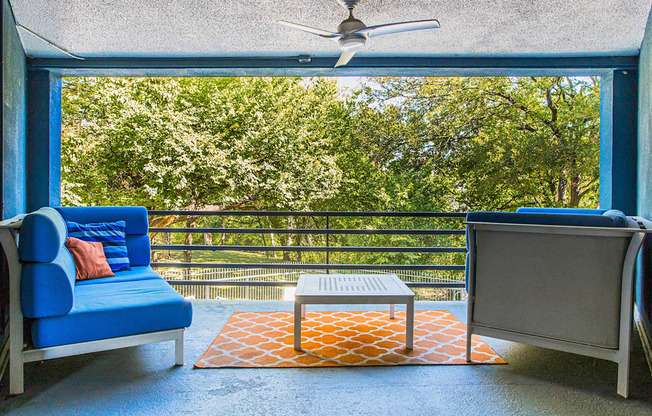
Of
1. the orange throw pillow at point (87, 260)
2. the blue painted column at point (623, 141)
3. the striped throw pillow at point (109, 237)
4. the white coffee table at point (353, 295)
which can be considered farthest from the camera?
the blue painted column at point (623, 141)

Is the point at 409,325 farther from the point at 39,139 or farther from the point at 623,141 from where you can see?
the point at 39,139

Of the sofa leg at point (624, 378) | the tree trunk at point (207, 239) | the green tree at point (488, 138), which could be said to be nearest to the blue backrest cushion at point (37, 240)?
the sofa leg at point (624, 378)

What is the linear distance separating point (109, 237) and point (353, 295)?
6.01 ft

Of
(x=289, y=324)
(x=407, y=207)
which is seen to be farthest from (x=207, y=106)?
(x=289, y=324)

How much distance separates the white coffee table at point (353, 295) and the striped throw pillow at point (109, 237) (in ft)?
4.30

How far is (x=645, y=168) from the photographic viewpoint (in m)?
3.49

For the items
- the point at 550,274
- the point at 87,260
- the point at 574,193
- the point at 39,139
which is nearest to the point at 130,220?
the point at 87,260

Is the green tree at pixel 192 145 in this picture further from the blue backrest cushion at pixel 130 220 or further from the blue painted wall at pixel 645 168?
the blue painted wall at pixel 645 168

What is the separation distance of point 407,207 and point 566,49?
6.20 m

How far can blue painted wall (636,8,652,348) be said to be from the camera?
117 inches

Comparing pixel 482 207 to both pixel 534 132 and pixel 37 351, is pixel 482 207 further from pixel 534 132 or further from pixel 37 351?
pixel 37 351

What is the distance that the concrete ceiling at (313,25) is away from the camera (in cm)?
301

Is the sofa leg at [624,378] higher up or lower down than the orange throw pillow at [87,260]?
lower down

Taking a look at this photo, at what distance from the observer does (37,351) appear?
2137 millimetres
